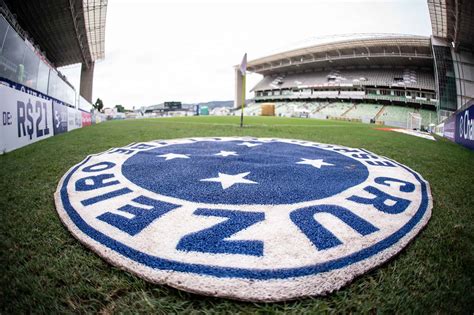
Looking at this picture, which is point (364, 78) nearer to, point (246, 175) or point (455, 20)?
point (455, 20)

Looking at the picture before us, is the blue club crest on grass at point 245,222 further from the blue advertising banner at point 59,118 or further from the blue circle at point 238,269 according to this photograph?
the blue advertising banner at point 59,118

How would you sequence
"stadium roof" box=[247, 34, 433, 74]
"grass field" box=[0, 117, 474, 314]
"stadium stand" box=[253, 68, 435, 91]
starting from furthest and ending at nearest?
1. "stadium stand" box=[253, 68, 435, 91]
2. "stadium roof" box=[247, 34, 433, 74]
3. "grass field" box=[0, 117, 474, 314]

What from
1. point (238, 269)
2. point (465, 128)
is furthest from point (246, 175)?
point (465, 128)

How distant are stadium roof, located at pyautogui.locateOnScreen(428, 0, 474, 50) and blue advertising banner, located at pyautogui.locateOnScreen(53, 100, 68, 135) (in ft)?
86.3

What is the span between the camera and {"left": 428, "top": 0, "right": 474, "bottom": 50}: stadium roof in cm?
1784

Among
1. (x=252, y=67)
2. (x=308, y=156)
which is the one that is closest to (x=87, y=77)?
(x=252, y=67)

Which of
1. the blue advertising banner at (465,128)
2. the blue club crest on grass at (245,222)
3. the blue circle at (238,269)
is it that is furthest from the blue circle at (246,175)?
the blue advertising banner at (465,128)

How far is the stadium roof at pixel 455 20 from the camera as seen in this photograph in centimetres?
1784

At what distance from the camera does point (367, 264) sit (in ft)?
3.37

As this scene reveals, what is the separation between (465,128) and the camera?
608cm

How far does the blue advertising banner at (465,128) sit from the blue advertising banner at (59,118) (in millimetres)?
11171

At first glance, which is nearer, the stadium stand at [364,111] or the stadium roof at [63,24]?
the stadium roof at [63,24]

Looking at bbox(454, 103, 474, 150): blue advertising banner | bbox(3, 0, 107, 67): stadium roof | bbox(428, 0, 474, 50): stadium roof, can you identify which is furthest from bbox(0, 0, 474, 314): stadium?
bbox(428, 0, 474, 50): stadium roof

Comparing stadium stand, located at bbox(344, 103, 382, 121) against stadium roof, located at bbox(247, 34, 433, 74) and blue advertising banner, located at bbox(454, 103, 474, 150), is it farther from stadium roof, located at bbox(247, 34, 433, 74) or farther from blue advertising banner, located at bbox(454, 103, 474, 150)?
blue advertising banner, located at bbox(454, 103, 474, 150)
